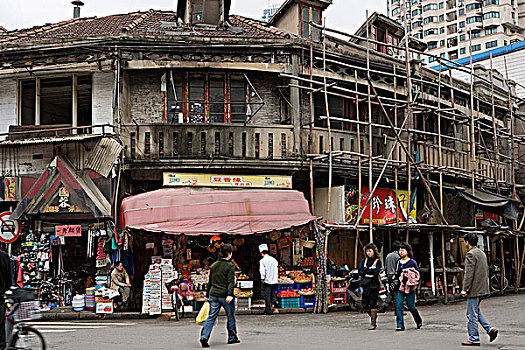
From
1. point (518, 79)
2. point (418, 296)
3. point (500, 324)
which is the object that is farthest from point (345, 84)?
point (518, 79)

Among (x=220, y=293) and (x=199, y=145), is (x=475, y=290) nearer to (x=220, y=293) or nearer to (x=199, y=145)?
(x=220, y=293)

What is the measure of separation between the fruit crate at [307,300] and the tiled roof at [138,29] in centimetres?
759

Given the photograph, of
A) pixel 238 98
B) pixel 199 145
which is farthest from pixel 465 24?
pixel 199 145

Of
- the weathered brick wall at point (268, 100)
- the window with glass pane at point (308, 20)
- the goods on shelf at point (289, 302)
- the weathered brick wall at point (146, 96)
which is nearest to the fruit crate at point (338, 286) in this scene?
the goods on shelf at point (289, 302)

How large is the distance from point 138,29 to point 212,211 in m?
7.21

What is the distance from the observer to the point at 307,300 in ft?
57.0

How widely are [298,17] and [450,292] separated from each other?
9.91 meters

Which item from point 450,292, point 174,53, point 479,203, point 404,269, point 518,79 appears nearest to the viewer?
point 404,269

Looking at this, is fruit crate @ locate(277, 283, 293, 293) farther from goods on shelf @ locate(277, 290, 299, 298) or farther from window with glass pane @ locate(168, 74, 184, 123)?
window with glass pane @ locate(168, 74, 184, 123)

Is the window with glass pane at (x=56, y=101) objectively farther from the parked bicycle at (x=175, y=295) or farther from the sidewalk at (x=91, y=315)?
the parked bicycle at (x=175, y=295)

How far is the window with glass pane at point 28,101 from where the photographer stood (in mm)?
19844

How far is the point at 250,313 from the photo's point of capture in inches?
667

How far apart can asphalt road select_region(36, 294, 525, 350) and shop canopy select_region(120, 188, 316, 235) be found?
2269 mm

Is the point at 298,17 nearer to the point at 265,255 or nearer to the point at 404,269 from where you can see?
the point at 265,255
